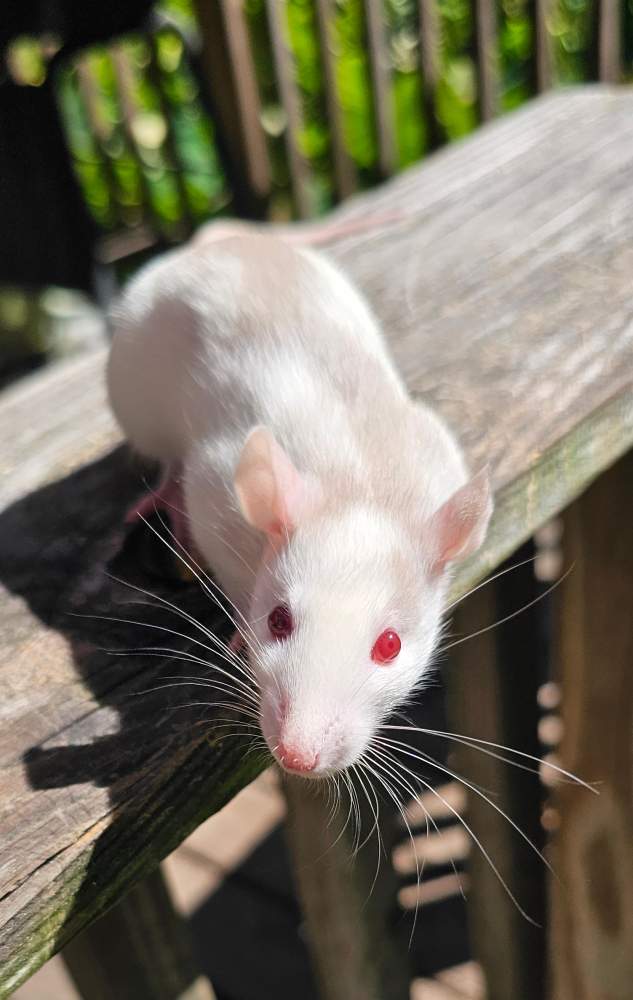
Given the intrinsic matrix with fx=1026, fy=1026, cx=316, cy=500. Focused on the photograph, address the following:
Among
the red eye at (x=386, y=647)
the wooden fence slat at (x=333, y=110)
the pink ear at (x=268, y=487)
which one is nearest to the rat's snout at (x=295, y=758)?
the red eye at (x=386, y=647)

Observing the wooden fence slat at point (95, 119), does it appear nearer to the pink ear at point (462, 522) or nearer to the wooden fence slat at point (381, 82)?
the wooden fence slat at point (381, 82)

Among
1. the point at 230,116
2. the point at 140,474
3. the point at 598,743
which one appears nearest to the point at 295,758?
the point at 140,474

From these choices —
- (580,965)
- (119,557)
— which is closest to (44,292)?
(119,557)

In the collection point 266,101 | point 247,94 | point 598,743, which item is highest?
point 247,94

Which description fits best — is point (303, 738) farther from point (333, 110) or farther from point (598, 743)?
point (333, 110)

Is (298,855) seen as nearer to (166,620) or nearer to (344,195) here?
(166,620)

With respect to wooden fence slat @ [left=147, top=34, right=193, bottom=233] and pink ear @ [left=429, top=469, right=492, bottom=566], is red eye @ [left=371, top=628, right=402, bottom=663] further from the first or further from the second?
wooden fence slat @ [left=147, top=34, right=193, bottom=233]
